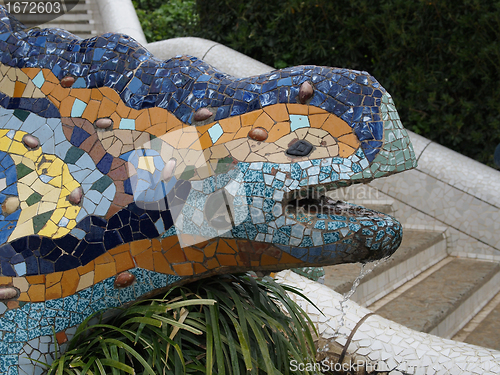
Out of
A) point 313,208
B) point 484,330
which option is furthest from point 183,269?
point 484,330

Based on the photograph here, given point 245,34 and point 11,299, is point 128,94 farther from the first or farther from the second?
point 245,34

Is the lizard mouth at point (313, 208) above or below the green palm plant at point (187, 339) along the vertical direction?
above

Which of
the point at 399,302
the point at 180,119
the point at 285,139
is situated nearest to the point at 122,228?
the point at 180,119

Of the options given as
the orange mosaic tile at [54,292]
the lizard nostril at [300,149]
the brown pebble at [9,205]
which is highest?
the lizard nostril at [300,149]

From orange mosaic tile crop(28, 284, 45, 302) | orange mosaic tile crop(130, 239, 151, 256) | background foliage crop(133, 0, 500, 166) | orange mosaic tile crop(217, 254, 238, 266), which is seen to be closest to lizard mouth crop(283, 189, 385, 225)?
orange mosaic tile crop(217, 254, 238, 266)

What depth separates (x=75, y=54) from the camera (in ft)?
6.49

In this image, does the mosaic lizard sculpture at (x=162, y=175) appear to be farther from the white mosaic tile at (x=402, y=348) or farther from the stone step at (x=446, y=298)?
the stone step at (x=446, y=298)

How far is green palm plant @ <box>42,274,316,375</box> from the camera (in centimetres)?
176

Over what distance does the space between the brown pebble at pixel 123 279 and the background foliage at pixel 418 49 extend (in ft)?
13.1

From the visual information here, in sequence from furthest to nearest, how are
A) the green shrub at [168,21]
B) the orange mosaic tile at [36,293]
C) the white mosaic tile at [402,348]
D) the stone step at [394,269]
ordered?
the green shrub at [168,21]
the stone step at [394,269]
the white mosaic tile at [402,348]
the orange mosaic tile at [36,293]

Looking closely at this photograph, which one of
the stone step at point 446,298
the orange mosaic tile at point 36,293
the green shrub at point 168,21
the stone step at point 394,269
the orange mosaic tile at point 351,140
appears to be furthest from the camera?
the green shrub at point 168,21

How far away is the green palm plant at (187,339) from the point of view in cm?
176

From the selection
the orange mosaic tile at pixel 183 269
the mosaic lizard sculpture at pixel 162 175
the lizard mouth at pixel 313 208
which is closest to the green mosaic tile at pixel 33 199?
the mosaic lizard sculpture at pixel 162 175

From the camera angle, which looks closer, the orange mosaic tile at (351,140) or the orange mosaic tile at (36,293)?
the orange mosaic tile at (351,140)
